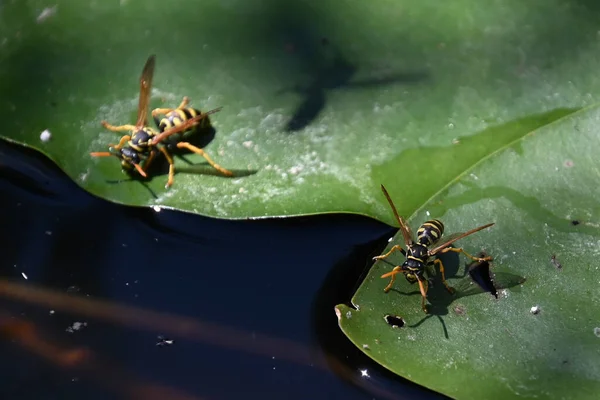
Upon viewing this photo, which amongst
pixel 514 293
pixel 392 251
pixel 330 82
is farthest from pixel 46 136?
pixel 514 293

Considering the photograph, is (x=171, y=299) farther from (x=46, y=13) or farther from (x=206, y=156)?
(x=46, y=13)

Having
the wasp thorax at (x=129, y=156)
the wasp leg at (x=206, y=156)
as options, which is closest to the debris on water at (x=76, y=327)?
the wasp thorax at (x=129, y=156)

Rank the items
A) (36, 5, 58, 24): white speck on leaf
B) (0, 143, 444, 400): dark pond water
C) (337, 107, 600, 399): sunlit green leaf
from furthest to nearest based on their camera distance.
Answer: (36, 5, 58, 24): white speck on leaf, (0, 143, 444, 400): dark pond water, (337, 107, 600, 399): sunlit green leaf

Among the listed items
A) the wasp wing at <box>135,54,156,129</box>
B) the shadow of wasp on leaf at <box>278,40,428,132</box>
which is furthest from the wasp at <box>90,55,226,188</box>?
the shadow of wasp on leaf at <box>278,40,428,132</box>

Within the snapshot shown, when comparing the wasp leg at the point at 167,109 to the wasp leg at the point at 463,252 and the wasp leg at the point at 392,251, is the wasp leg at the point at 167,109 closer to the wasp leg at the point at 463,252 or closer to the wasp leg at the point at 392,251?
the wasp leg at the point at 392,251

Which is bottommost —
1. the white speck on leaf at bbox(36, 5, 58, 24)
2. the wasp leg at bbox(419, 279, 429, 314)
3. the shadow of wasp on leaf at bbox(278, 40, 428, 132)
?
the wasp leg at bbox(419, 279, 429, 314)

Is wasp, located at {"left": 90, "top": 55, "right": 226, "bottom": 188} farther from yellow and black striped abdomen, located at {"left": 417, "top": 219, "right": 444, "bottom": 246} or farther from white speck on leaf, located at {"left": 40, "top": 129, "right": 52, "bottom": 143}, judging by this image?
yellow and black striped abdomen, located at {"left": 417, "top": 219, "right": 444, "bottom": 246}

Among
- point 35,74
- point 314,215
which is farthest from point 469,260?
point 35,74
